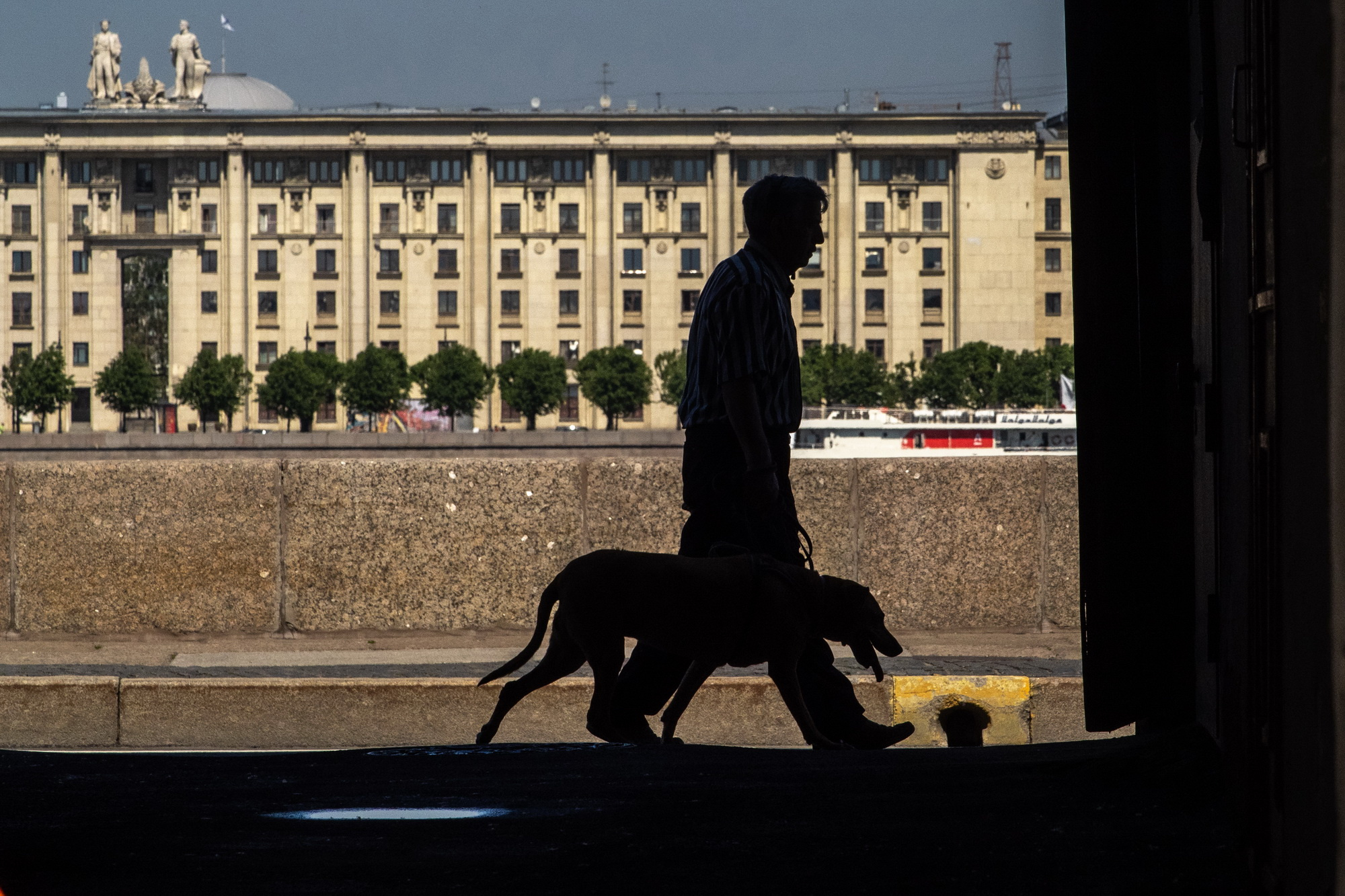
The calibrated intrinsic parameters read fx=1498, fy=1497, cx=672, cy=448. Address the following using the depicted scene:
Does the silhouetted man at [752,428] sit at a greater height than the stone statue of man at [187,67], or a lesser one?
lesser

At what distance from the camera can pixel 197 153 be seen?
300ft

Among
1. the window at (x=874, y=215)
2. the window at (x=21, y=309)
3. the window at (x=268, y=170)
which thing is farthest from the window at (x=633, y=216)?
the window at (x=21, y=309)

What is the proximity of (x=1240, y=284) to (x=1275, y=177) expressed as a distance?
694 millimetres

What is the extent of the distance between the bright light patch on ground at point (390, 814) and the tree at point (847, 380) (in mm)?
76458

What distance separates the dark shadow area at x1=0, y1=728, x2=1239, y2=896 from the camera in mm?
2682

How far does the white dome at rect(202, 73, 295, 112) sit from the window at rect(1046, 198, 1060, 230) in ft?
177

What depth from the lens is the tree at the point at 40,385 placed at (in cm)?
8356

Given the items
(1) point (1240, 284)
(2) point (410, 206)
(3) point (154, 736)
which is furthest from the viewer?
(2) point (410, 206)

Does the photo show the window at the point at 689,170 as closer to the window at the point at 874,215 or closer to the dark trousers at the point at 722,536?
the window at the point at 874,215

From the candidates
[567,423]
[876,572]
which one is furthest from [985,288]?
[876,572]

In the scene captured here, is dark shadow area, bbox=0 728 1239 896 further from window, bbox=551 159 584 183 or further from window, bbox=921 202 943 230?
window, bbox=921 202 943 230

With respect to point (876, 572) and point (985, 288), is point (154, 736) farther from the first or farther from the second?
point (985, 288)

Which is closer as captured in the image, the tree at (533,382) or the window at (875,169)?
the tree at (533,382)

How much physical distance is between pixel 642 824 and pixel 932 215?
9324cm
